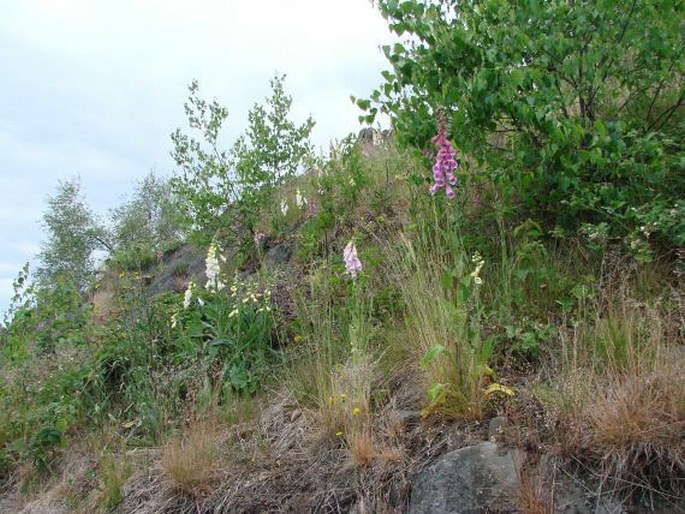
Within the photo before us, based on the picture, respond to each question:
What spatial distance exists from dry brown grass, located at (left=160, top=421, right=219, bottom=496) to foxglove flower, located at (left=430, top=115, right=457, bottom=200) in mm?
2185

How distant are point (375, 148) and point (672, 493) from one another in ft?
22.5

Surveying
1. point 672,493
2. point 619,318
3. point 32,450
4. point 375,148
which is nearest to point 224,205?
point 375,148

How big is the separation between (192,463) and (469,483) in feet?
5.73

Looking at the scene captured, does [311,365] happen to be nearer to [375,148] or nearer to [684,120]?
[684,120]

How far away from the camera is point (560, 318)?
3486 millimetres

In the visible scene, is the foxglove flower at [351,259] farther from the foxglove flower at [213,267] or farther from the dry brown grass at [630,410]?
the dry brown grass at [630,410]

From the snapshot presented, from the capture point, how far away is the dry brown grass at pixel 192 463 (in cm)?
343

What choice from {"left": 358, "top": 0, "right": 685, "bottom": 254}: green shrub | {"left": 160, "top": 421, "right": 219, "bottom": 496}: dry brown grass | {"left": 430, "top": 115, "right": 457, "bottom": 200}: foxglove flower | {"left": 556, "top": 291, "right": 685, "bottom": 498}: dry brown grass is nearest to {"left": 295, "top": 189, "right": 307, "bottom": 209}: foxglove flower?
{"left": 358, "top": 0, "right": 685, "bottom": 254}: green shrub

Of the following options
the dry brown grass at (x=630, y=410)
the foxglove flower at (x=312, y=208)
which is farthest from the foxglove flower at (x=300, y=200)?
the dry brown grass at (x=630, y=410)

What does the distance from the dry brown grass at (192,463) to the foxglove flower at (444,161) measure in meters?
2.19

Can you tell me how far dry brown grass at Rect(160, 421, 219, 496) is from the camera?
135 inches

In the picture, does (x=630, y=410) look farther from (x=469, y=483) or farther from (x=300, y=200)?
(x=300, y=200)

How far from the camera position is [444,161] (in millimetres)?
3613

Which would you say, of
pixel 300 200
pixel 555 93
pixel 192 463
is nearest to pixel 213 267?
pixel 192 463
